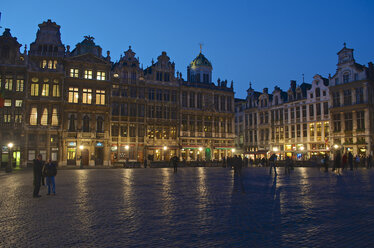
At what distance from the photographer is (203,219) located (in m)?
8.38

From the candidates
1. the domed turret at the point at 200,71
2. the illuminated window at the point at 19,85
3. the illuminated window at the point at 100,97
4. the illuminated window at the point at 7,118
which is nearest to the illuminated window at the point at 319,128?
the domed turret at the point at 200,71

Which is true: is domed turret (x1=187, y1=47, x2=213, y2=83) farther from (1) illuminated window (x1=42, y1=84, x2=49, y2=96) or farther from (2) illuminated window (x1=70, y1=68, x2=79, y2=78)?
(1) illuminated window (x1=42, y1=84, x2=49, y2=96)

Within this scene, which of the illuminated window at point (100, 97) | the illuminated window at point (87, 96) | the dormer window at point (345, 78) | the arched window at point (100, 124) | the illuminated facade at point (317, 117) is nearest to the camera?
the illuminated window at point (87, 96)

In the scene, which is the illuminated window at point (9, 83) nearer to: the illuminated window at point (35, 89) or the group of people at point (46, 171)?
the illuminated window at point (35, 89)

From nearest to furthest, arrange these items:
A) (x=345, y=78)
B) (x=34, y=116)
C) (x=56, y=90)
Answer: (x=34, y=116)
(x=56, y=90)
(x=345, y=78)

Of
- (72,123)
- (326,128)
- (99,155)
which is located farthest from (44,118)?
(326,128)

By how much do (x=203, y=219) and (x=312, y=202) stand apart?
447 cm

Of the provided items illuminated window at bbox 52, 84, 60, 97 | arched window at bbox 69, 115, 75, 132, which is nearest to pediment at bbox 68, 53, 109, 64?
illuminated window at bbox 52, 84, 60, 97

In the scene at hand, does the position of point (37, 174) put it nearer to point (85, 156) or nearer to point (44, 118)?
point (85, 156)

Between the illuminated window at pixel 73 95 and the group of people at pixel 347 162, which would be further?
the illuminated window at pixel 73 95

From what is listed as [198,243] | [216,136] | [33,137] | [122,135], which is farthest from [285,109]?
[198,243]

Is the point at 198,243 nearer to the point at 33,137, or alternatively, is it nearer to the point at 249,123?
the point at 33,137

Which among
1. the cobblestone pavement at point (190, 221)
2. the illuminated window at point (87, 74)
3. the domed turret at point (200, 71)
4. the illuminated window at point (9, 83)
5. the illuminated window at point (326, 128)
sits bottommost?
the cobblestone pavement at point (190, 221)

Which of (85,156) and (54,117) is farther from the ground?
(54,117)
